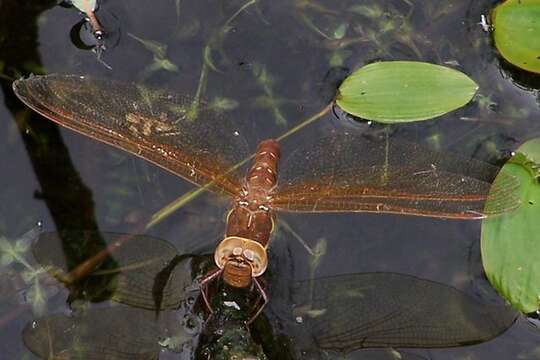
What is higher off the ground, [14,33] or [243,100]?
[14,33]

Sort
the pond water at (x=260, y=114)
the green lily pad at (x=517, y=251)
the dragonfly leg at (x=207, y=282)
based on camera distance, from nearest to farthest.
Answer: the green lily pad at (x=517, y=251) → the dragonfly leg at (x=207, y=282) → the pond water at (x=260, y=114)

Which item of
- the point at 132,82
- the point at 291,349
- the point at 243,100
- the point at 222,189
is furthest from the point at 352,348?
the point at 132,82

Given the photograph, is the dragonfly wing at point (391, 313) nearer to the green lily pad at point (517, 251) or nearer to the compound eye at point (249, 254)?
the green lily pad at point (517, 251)

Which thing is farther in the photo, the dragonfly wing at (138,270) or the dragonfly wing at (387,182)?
the dragonfly wing at (138,270)

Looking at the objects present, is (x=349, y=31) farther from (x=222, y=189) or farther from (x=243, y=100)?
(x=222, y=189)

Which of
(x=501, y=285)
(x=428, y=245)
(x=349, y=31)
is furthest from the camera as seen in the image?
(x=349, y=31)

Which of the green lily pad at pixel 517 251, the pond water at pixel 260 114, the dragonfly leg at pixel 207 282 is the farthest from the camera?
the pond water at pixel 260 114

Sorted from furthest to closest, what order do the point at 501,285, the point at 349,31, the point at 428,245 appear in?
the point at 349,31, the point at 428,245, the point at 501,285

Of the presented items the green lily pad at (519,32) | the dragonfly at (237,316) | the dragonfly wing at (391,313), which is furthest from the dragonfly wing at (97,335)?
the green lily pad at (519,32)
